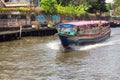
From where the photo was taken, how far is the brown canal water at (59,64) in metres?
23.5

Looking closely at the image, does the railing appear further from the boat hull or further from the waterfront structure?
the boat hull

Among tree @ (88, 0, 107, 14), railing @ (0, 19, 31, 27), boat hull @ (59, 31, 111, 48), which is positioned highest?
boat hull @ (59, 31, 111, 48)

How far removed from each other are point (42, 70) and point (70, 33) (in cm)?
1280

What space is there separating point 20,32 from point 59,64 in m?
23.7

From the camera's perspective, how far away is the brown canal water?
23455mm

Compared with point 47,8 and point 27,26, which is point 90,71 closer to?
point 27,26

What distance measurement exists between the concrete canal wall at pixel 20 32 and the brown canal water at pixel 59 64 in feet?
32.8

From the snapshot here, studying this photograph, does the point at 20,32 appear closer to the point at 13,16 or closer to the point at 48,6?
the point at 13,16

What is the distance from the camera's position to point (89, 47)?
131 feet

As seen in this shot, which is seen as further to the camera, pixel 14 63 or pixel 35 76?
pixel 14 63

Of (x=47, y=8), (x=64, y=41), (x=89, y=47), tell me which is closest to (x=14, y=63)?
(x=64, y=41)

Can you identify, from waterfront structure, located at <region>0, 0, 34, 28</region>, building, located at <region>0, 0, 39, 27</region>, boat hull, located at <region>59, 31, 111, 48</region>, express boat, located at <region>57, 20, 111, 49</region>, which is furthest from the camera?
waterfront structure, located at <region>0, 0, 34, 28</region>

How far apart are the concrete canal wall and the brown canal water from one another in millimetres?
10003

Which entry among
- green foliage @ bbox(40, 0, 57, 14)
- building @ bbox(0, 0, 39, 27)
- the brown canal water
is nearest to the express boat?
the brown canal water
